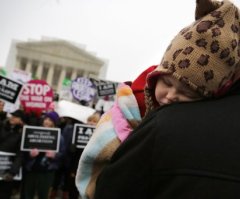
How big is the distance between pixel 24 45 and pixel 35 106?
2529 inches

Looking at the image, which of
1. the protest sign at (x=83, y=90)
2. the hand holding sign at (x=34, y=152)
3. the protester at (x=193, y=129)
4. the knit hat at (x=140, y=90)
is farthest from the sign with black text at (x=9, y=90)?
the protester at (x=193, y=129)

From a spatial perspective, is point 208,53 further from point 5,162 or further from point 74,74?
point 74,74

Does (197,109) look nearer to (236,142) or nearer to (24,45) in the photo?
(236,142)

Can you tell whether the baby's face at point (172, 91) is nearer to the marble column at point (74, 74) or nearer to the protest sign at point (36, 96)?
the protest sign at point (36, 96)

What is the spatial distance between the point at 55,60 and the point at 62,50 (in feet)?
9.16

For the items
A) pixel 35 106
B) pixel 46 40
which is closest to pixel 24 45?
pixel 46 40

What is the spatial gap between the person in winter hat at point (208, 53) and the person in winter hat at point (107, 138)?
22 cm

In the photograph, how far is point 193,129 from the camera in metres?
1.02

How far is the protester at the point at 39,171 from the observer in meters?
5.84

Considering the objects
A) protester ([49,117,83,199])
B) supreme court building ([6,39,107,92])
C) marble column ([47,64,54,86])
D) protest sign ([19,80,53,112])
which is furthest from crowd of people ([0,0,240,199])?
marble column ([47,64,54,86])

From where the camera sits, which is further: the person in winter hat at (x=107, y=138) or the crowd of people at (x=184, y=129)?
the person in winter hat at (x=107, y=138)

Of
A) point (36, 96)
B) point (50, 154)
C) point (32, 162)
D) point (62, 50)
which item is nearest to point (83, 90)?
point (36, 96)

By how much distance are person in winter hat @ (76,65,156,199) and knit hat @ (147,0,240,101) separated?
0.25 m

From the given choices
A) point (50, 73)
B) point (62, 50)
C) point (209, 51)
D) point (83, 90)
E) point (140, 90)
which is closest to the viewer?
point (209, 51)
